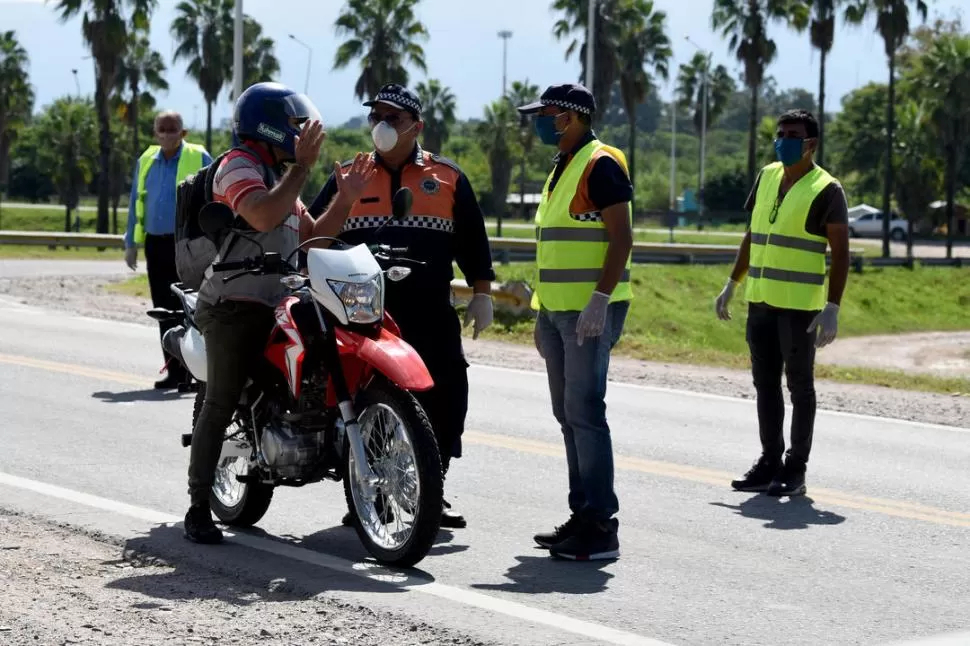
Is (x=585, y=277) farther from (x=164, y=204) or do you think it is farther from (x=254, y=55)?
(x=254, y=55)

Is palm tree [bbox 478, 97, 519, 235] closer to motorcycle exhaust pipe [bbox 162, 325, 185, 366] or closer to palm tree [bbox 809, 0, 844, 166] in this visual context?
palm tree [bbox 809, 0, 844, 166]

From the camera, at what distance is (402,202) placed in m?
7.13

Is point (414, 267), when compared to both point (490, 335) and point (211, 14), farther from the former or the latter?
point (211, 14)

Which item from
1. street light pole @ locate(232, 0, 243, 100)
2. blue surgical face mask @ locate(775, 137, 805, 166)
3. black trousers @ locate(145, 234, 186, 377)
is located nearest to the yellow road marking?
blue surgical face mask @ locate(775, 137, 805, 166)

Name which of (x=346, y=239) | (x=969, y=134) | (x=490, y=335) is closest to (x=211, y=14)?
(x=969, y=134)

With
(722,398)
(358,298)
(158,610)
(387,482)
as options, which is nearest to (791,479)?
(387,482)

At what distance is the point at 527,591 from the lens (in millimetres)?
6598

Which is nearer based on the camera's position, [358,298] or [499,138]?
[358,298]

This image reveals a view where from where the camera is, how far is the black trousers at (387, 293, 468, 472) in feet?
25.9

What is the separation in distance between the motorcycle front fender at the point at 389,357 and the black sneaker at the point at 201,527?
98 cm

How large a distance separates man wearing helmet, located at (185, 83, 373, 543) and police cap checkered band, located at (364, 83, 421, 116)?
13.0 inches

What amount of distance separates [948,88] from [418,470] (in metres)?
62.5

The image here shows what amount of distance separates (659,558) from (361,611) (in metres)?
1.65

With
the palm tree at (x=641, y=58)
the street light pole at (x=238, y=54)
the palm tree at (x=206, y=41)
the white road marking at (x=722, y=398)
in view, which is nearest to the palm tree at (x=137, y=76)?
the palm tree at (x=206, y=41)
